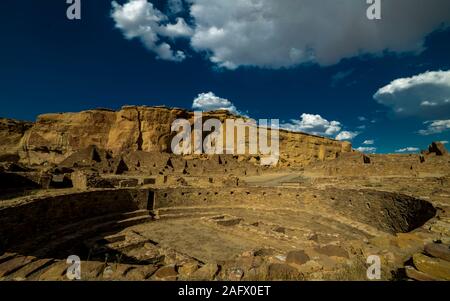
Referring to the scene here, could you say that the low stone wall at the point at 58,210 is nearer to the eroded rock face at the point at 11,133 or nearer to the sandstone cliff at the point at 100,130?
the sandstone cliff at the point at 100,130

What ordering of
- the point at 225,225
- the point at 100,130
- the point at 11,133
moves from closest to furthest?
the point at 225,225, the point at 11,133, the point at 100,130

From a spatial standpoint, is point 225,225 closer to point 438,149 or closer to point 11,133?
point 438,149

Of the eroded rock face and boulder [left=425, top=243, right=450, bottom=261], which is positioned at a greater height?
the eroded rock face

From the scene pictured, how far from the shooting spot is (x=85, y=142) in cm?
5172

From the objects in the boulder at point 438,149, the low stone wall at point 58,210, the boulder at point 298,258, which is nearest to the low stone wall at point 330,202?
the low stone wall at point 58,210

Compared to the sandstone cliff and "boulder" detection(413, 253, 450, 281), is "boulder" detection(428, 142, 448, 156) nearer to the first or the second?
the sandstone cliff

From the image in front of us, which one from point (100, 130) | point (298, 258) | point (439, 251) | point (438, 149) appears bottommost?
point (298, 258)

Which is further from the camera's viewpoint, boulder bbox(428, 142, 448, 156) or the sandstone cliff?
the sandstone cliff

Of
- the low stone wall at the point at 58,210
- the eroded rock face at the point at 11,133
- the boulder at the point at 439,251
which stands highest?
the eroded rock face at the point at 11,133

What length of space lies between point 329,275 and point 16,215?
1187 centimetres

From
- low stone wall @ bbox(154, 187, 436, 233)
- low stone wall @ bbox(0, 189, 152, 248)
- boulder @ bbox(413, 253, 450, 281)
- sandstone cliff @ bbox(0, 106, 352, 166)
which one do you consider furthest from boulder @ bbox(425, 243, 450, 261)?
sandstone cliff @ bbox(0, 106, 352, 166)

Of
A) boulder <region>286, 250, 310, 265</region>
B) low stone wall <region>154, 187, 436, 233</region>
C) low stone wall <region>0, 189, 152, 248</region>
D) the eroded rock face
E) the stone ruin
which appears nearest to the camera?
the stone ruin

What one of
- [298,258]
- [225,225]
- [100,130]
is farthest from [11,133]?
[298,258]

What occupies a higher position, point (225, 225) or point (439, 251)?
point (439, 251)
